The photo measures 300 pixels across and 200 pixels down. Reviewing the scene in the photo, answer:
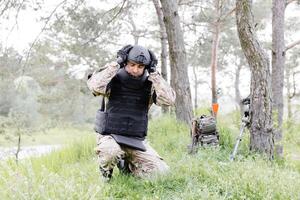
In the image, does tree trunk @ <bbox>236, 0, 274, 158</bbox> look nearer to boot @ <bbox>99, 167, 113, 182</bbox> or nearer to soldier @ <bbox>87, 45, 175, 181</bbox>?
soldier @ <bbox>87, 45, 175, 181</bbox>

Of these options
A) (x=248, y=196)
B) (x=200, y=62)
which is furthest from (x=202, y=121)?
(x=200, y=62)

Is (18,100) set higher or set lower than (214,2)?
lower

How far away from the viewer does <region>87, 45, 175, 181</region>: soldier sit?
4.45 metres

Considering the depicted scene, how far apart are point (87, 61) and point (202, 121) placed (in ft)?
57.8

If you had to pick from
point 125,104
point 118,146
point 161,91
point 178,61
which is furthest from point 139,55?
point 178,61

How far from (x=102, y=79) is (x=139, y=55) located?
466 mm

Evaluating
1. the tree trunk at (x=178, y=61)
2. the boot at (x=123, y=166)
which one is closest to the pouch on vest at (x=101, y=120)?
the boot at (x=123, y=166)

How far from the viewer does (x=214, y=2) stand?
15562mm

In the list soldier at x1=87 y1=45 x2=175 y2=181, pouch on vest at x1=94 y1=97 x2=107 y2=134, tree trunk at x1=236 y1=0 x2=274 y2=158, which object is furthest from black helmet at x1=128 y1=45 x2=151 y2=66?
tree trunk at x1=236 y1=0 x2=274 y2=158

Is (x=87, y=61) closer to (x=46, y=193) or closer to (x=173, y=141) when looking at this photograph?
(x=173, y=141)

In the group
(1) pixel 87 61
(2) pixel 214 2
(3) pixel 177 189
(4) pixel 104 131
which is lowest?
(3) pixel 177 189

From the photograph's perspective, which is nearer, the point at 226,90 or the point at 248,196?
the point at 248,196

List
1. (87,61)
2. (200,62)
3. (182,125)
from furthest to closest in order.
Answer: (200,62), (87,61), (182,125)

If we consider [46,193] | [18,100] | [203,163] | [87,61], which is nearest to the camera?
[46,193]
